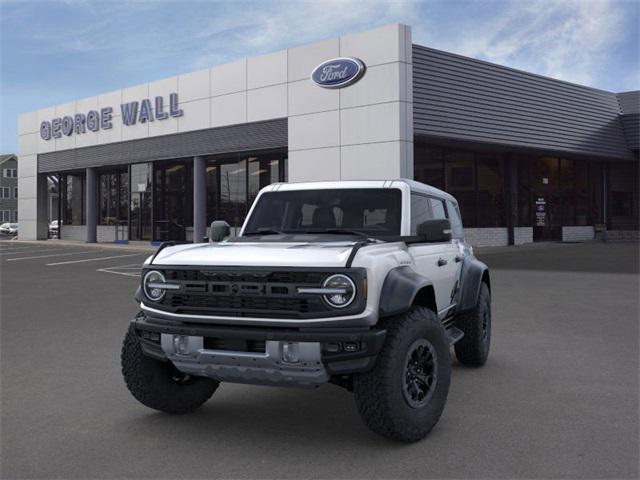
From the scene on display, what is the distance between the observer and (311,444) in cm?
418

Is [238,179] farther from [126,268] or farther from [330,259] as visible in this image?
[330,259]

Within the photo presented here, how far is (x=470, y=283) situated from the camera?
611 cm

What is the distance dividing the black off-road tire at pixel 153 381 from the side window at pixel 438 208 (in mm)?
2706

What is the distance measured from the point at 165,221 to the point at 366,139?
13623 millimetres

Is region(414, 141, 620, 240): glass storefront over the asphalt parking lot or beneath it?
over

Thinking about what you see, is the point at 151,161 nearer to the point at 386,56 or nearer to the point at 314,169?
the point at 314,169

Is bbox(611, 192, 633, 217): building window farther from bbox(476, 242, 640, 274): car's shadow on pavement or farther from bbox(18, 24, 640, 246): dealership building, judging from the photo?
bbox(476, 242, 640, 274): car's shadow on pavement

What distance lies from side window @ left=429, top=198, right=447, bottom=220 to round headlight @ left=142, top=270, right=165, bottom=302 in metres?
2.68

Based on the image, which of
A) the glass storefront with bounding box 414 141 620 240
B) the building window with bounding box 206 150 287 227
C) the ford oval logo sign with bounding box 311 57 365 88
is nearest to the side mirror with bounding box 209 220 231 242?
the ford oval logo sign with bounding box 311 57 365 88

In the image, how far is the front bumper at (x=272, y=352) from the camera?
382 cm

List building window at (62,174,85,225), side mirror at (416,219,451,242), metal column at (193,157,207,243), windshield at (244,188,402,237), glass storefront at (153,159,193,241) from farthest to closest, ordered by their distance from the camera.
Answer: building window at (62,174,85,225), glass storefront at (153,159,193,241), metal column at (193,157,207,243), windshield at (244,188,402,237), side mirror at (416,219,451,242)

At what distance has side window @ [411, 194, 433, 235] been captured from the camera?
5.36m

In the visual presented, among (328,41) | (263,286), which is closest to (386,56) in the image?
(328,41)

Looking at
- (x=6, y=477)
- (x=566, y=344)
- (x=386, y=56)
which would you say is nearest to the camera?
(x=6, y=477)
